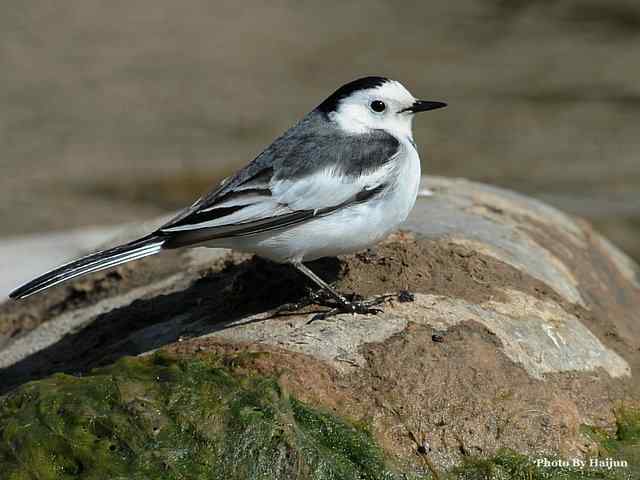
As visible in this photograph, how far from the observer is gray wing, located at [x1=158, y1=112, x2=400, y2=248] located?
5.29 m

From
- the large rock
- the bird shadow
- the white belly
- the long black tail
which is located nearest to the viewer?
the large rock

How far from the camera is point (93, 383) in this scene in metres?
4.91

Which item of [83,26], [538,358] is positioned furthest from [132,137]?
[538,358]

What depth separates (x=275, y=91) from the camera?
15.5 metres

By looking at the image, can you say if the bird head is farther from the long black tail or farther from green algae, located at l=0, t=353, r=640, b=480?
green algae, located at l=0, t=353, r=640, b=480

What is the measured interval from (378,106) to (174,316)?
158cm

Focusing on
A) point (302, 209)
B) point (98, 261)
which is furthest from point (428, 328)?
point (98, 261)

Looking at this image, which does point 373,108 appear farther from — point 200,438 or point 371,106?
point 200,438

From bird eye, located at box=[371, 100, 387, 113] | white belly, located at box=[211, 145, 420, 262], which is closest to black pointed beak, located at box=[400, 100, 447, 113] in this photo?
bird eye, located at box=[371, 100, 387, 113]

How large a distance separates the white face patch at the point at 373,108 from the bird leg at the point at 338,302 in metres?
0.88

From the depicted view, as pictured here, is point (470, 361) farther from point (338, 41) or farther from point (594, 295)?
point (338, 41)

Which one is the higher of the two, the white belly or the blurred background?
the white belly

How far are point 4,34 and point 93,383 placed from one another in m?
13.1

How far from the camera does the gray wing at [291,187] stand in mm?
5293
